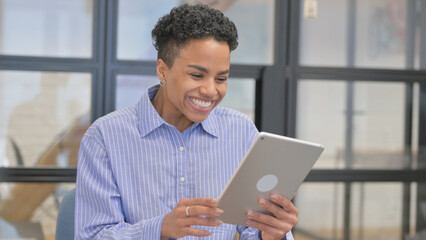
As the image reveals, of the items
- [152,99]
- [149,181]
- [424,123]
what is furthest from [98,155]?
[424,123]

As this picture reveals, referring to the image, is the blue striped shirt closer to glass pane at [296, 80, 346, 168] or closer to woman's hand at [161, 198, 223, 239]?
woman's hand at [161, 198, 223, 239]

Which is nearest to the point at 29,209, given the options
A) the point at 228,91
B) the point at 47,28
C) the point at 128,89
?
the point at 128,89

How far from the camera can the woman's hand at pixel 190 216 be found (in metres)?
1.30


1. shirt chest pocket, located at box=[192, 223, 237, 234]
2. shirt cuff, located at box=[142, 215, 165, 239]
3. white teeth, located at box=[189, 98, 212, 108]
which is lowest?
shirt chest pocket, located at box=[192, 223, 237, 234]

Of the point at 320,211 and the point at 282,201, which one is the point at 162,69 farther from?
the point at 320,211

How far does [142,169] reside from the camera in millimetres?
1563

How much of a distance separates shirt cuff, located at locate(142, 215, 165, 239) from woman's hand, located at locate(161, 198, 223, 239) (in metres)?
0.03

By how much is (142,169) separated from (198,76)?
0.30 meters

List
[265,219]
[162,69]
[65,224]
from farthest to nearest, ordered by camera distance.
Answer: [65,224] < [162,69] < [265,219]

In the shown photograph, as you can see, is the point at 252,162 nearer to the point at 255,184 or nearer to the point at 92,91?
the point at 255,184

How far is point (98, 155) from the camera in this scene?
1535 mm

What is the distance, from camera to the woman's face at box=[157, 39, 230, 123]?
143 cm

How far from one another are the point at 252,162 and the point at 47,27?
1883 millimetres

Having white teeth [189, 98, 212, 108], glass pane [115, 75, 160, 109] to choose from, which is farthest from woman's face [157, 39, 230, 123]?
glass pane [115, 75, 160, 109]
